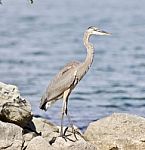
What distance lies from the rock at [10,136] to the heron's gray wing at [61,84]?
3.16 ft

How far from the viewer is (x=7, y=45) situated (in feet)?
114

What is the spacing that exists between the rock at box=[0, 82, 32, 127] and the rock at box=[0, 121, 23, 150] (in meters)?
0.42

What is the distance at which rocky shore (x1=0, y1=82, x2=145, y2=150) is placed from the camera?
10.3 meters

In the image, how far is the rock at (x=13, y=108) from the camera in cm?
1088

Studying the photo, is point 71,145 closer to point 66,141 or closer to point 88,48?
point 66,141

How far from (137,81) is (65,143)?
1319 cm

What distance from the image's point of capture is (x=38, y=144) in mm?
10039

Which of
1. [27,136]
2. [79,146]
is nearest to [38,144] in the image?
[79,146]

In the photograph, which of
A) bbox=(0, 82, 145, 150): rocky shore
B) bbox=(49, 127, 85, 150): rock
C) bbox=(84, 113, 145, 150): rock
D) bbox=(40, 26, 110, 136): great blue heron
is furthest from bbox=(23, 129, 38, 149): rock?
bbox=(84, 113, 145, 150): rock

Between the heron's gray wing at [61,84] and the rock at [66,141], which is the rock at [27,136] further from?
the heron's gray wing at [61,84]

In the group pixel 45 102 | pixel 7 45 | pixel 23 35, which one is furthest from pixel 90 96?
pixel 23 35

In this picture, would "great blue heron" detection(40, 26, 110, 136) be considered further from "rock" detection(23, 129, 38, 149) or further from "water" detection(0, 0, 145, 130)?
"water" detection(0, 0, 145, 130)

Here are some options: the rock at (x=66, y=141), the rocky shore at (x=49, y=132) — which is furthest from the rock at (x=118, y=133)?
the rock at (x=66, y=141)

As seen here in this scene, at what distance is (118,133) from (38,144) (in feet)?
6.29
